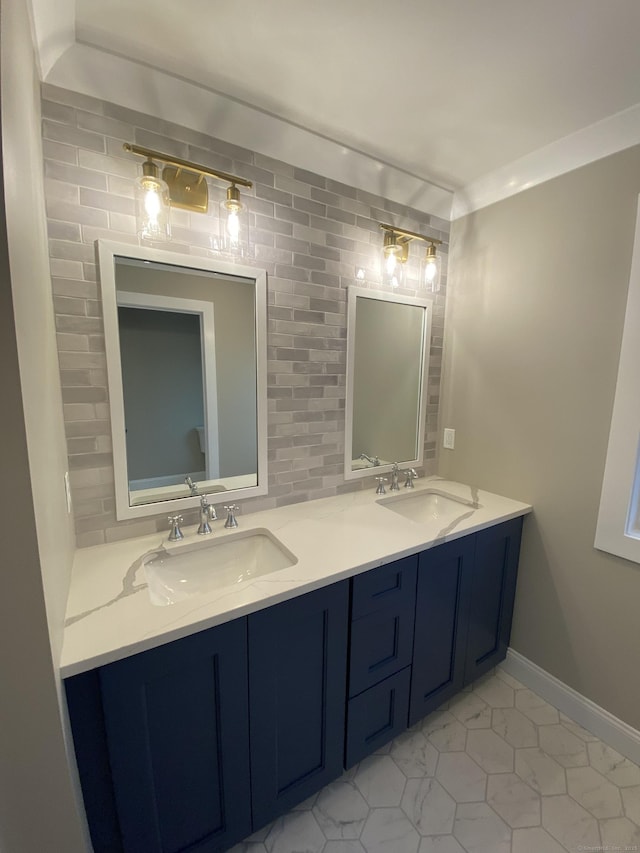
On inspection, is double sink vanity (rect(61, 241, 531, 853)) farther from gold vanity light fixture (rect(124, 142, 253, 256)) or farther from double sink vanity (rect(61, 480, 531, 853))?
gold vanity light fixture (rect(124, 142, 253, 256))

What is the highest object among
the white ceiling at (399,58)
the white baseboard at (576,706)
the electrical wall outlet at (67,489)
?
the white ceiling at (399,58)

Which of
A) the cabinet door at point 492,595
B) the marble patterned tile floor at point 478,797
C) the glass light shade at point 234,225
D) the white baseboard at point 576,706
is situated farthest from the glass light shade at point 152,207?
the white baseboard at point 576,706

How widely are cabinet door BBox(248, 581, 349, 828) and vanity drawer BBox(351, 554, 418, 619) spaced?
0.06 metres

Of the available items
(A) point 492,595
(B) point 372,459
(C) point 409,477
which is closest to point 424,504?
(C) point 409,477

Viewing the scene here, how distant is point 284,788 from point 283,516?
86cm

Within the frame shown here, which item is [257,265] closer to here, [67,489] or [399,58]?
[399,58]

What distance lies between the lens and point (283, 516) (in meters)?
1.53

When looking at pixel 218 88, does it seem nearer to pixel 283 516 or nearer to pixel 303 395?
pixel 303 395

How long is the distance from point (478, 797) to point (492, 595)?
69cm

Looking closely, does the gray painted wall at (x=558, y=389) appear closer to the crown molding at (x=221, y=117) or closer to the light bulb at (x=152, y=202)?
the crown molding at (x=221, y=117)

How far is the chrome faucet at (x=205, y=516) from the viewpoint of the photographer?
4.38ft

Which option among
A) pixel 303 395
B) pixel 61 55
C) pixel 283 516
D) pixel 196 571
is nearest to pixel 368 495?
pixel 283 516

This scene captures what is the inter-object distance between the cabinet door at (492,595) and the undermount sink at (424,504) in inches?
8.2

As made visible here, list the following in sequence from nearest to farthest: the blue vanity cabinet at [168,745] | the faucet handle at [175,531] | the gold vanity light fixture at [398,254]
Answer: the blue vanity cabinet at [168,745] < the faucet handle at [175,531] < the gold vanity light fixture at [398,254]
